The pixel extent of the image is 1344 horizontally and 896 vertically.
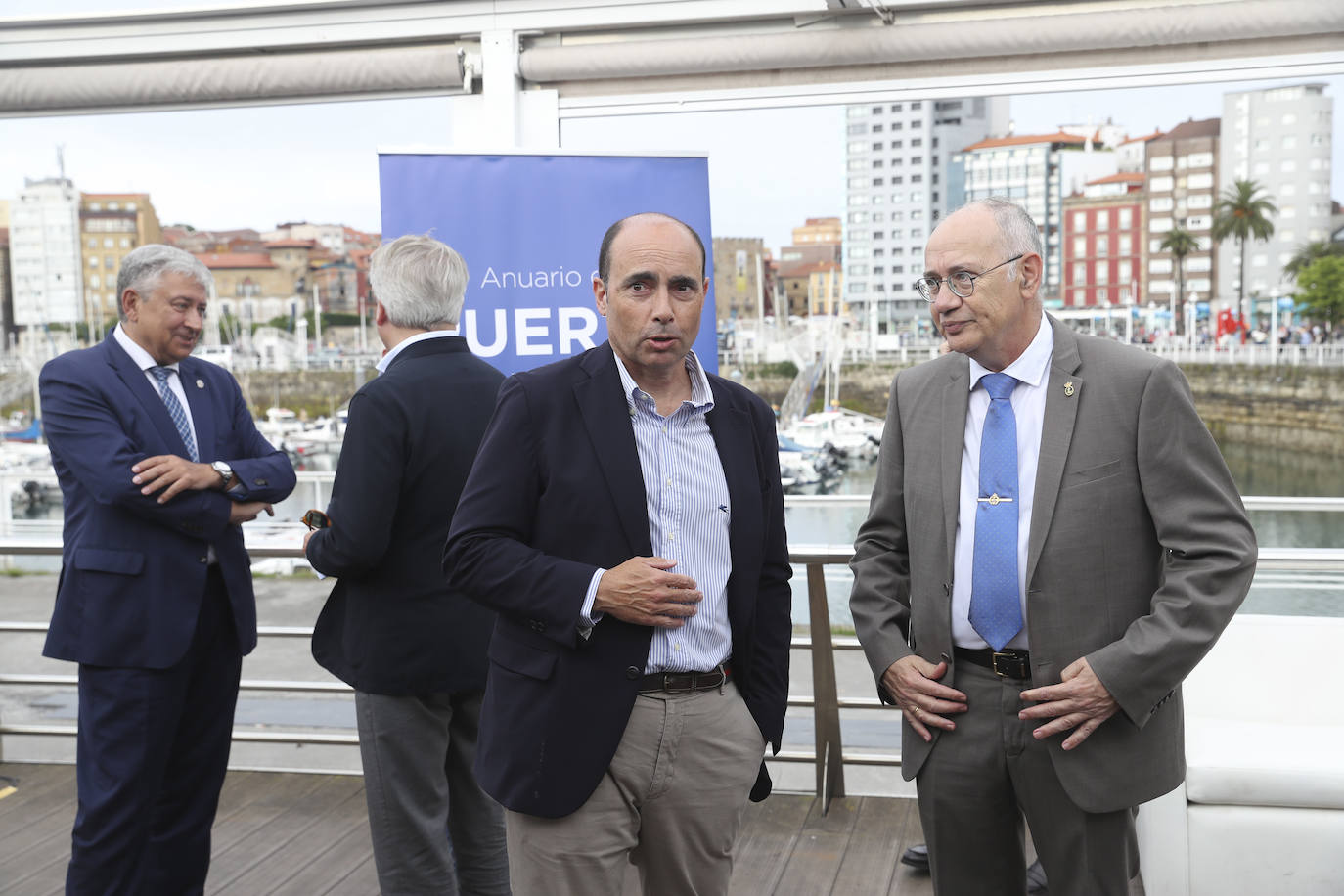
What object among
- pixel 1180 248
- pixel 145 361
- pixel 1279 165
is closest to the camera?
pixel 145 361

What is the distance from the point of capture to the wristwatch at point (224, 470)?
2.49 m

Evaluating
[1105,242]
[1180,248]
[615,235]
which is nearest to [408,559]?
[615,235]

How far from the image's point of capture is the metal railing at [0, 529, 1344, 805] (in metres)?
3.14

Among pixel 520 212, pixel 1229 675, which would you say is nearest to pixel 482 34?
pixel 520 212

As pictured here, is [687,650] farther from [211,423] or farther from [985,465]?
[211,423]

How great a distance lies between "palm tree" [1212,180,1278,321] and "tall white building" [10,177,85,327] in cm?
445

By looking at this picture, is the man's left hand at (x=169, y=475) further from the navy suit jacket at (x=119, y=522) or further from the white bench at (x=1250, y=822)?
the white bench at (x=1250, y=822)

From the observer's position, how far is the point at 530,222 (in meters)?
3.48

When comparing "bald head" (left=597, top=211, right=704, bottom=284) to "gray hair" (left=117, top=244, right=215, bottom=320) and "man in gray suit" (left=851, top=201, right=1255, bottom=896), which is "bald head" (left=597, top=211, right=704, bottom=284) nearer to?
"man in gray suit" (left=851, top=201, right=1255, bottom=896)

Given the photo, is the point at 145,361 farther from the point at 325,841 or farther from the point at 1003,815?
the point at 1003,815

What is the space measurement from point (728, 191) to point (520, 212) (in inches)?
37.3

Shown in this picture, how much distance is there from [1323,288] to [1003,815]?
3101 millimetres

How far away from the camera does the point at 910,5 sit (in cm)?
345

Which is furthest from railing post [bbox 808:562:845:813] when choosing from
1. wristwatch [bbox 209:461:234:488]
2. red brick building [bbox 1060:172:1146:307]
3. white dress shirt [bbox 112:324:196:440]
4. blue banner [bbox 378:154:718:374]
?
white dress shirt [bbox 112:324:196:440]
